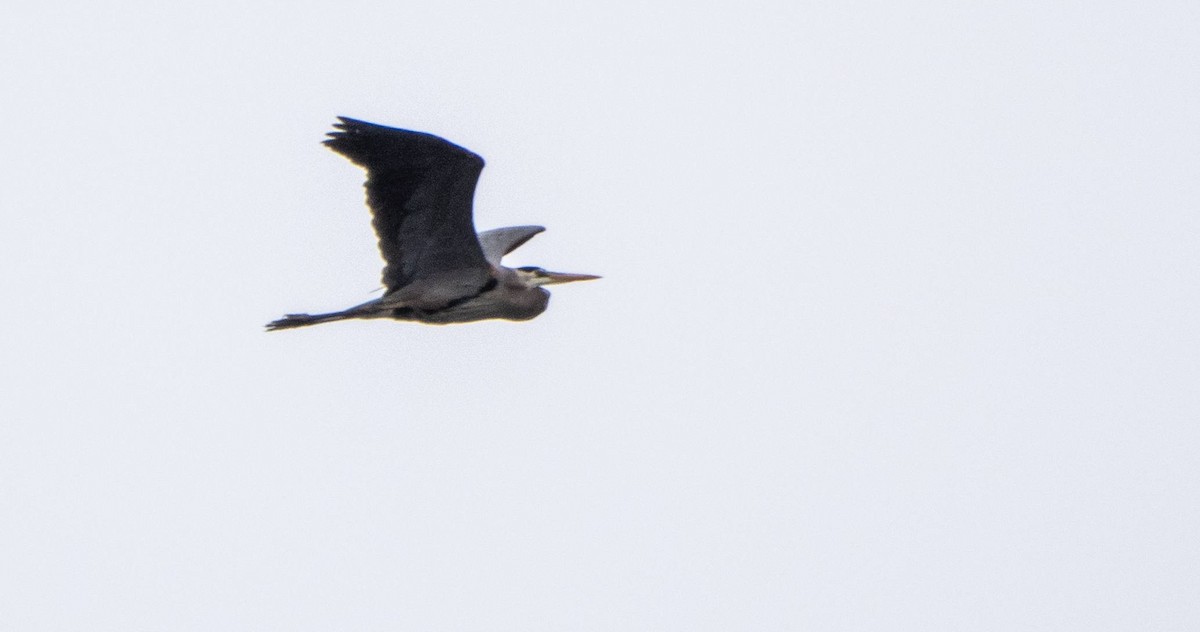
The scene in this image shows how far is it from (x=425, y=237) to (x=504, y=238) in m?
2.25

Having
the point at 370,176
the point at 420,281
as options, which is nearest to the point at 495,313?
the point at 420,281

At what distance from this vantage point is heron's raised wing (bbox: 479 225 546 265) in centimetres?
1542

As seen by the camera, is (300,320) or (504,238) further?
(504,238)

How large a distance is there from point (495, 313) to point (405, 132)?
2078mm

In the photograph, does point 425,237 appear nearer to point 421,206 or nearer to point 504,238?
point 421,206

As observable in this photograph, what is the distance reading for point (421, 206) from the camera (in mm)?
13344

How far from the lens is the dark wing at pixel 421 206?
42.2 ft

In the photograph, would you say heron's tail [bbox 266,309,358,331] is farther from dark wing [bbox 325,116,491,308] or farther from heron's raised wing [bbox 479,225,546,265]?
heron's raised wing [bbox 479,225,546,265]

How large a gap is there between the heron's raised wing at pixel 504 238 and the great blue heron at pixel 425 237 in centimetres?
75

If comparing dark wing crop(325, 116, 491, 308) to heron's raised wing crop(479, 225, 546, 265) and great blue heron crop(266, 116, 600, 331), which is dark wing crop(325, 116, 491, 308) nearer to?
great blue heron crop(266, 116, 600, 331)

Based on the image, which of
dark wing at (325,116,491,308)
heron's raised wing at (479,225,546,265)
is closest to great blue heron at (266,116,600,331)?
dark wing at (325,116,491,308)

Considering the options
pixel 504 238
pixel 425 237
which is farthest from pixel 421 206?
pixel 504 238

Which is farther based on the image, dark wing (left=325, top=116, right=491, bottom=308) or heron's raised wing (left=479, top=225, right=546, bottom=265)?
heron's raised wing (left=479, top=225, right=546, bottom=265)

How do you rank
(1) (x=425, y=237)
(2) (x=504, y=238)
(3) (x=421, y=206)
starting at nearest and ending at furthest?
(3) (x=421, y=206) → (1) (x=425, y=237) → (2) (x=504, y=238)
